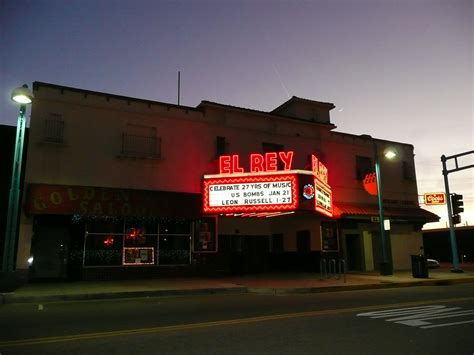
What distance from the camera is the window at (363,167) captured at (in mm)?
26045

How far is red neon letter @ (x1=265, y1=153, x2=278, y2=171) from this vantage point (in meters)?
19.5

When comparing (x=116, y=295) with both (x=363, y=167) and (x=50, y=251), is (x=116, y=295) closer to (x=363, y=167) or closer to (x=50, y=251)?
(x=50, y=251)

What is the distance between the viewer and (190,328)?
8.14m

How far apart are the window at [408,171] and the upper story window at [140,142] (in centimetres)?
1688

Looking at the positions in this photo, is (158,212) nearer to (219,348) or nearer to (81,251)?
(81,251)

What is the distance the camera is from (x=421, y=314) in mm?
9570

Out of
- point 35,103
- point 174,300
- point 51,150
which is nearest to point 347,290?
point 174,300

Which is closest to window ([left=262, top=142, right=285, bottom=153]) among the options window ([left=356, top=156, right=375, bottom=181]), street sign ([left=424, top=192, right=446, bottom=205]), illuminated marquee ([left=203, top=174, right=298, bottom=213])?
illuminated marquee ([left=203, top=174, right=298, bottom=213])

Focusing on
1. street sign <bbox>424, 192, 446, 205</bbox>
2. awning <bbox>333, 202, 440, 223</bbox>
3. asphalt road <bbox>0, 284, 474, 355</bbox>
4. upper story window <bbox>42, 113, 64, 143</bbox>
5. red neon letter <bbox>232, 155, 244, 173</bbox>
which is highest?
upper story window <bbox>42, 113, 64, 143</bbox>

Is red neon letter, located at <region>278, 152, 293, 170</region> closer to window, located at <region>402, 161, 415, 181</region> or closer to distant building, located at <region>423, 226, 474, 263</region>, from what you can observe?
window, located at <region>402, 161, 415, 181</region>

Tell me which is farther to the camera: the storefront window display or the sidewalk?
the storefront window display

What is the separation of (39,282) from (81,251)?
79.6 inches

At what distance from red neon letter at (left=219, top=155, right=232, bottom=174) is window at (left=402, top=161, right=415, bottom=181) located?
45.6ft

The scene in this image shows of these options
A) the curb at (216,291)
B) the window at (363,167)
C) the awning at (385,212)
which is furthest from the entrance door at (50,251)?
the window at (363,167)
